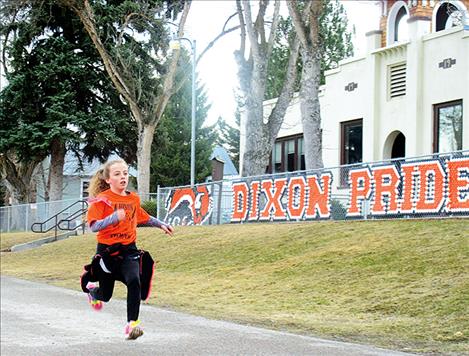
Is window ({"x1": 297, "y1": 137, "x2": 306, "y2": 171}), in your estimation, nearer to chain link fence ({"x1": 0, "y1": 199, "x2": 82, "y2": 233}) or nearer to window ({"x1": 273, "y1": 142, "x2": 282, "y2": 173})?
window ({"x1": 273, "y1": 142, "x2": 282, "y2": 173})

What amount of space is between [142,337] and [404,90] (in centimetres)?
2099

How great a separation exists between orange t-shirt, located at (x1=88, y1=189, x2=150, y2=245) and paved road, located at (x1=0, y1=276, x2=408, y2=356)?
2978 millimetres

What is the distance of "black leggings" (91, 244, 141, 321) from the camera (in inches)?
295

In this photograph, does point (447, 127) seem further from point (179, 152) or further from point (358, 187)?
point (179, 152)

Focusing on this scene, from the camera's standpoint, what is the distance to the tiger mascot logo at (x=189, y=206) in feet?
97.0

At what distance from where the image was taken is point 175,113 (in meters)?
61.9

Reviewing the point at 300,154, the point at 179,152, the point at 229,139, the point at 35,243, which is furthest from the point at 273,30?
the point at 229,139

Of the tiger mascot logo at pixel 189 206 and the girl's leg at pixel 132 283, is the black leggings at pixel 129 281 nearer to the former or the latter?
the girl's leg at pixel 132 283

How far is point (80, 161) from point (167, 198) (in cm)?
1460

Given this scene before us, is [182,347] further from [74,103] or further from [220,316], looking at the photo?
[74,103]

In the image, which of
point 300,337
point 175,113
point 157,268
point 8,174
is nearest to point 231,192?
point 157,268

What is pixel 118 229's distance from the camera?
24.9 feet

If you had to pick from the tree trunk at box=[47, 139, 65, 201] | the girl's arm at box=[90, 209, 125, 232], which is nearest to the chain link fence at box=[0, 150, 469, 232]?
the tree trunk at box=[47, 139, 65, 201]

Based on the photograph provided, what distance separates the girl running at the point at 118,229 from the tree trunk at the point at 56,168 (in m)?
36.1
